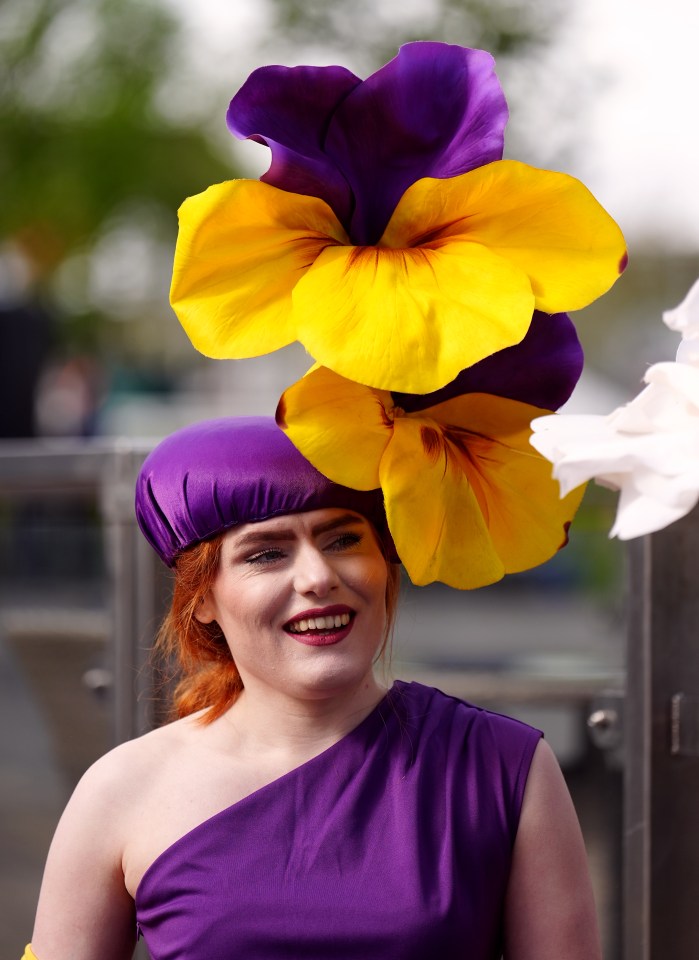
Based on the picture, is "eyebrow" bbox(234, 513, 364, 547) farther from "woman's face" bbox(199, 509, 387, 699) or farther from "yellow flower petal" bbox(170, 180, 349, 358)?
"yellow flower petal" bbox(170, 180, 349, 358)

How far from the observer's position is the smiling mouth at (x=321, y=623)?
68.7 inches

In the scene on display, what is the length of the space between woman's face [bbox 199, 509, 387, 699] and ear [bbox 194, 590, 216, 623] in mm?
72

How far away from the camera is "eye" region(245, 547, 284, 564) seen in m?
1.78

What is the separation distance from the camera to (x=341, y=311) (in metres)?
1.53

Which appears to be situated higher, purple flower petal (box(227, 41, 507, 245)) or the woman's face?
purple flower petal (box(227, 41, 507, 245))

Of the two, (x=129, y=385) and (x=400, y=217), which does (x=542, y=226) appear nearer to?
(x=400, y=217)

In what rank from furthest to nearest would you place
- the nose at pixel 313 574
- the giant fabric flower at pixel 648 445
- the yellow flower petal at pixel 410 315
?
the nose at pixel 313 574 → the yellow flower petal at pixel 410 315 → the giant fabric flower at pixel 648 445

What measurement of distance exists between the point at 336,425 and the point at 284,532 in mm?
214

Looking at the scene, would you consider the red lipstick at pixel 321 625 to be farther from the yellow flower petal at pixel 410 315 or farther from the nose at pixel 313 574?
the yellow flower petal at pixel 410 315

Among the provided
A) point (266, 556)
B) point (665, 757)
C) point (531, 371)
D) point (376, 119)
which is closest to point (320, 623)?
point (266, 556)

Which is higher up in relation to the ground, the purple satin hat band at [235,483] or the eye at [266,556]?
the purple satin hat band at [235,483]

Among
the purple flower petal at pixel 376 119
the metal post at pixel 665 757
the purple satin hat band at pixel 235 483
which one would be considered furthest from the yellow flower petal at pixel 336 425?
the metal post at pixel 665 757

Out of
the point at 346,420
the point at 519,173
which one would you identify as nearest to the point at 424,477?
the point at 346,420

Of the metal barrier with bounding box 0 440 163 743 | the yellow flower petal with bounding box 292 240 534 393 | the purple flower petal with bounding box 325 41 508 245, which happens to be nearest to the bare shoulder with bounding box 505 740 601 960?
the yellow flower petal with bounding box 292 240 534 393
